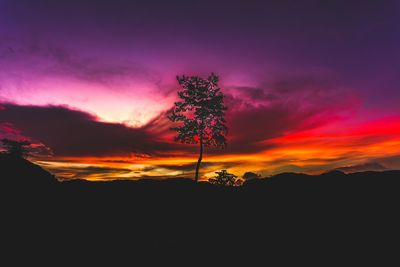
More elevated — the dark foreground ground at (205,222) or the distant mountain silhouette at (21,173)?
the distant mountain silhouette at (21,173)

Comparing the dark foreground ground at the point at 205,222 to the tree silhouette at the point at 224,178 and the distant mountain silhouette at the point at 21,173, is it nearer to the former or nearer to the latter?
the distant mountain silhouette at the point at 21,173

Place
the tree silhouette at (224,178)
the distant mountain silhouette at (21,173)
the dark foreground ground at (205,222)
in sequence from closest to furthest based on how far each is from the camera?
the dark foreground ground at (205,222) < the distant mountain silhouette at (21,173) < the tree silhouette at (224,178)

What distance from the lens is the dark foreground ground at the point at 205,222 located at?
18.5 m

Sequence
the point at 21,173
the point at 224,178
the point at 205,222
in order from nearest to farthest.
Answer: the point at 205,222 < the point at 21,173 < the point at 224,178

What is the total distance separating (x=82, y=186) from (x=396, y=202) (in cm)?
2872

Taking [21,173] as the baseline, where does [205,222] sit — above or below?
below

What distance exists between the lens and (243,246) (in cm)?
1997

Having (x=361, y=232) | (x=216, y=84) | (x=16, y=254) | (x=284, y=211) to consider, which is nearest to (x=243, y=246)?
(x=284, y=211)

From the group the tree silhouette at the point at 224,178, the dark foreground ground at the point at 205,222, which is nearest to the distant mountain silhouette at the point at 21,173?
the dark foreground ground at the point at 205,222

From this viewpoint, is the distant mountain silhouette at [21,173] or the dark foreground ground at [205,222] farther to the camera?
the distant mountain silhouette at [21,173]

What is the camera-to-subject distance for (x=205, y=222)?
950 inches

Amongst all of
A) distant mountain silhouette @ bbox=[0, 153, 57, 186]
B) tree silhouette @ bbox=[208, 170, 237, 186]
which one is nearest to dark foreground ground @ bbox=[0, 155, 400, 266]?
distant mountain silhouette @ bbox=[0, 153, 57, 186]

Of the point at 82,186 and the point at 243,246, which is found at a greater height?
the point at 82,186

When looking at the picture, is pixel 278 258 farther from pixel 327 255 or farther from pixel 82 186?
pixel 82 186
